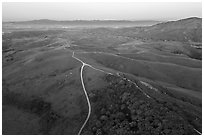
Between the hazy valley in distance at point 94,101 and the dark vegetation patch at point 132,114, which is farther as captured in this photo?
the hazy valley in distance at point 94,101

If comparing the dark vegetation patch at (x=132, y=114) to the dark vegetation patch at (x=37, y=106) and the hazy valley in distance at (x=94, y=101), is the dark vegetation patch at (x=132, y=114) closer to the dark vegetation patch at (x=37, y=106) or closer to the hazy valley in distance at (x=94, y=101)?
the hazy valley in distance at (x=94, y=101)

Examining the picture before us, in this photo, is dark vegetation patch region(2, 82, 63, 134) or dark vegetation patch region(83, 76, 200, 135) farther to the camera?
dark vegetation patch region(2, 82, 63, 134)

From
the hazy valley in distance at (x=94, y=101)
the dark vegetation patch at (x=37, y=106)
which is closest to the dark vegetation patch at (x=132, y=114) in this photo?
the hazy valley in distance at (x=94, y=101)

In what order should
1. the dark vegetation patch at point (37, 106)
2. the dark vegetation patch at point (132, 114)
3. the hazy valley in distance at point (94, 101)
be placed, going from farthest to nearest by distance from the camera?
the dark vegetation patch at point (37, 106) < the hazy valley in distance at point (94, 101) < the dark vegetation patch at point (132, 114)

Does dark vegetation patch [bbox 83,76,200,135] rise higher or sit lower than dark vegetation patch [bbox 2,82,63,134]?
higher

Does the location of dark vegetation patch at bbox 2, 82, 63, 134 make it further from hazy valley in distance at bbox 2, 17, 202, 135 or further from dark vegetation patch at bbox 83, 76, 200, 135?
dark vegetation patch at bbox 83, 76, 200, 135

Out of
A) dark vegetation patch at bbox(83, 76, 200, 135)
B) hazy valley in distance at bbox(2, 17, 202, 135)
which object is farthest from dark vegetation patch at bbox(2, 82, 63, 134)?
dark vegetation patch at bbox(83, 76, 200, 135)

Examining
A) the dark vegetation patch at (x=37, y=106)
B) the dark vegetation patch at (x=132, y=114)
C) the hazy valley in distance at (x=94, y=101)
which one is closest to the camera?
the dark vegetation patch at (x=132, y=114)

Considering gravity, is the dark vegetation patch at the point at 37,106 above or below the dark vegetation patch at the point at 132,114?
below
